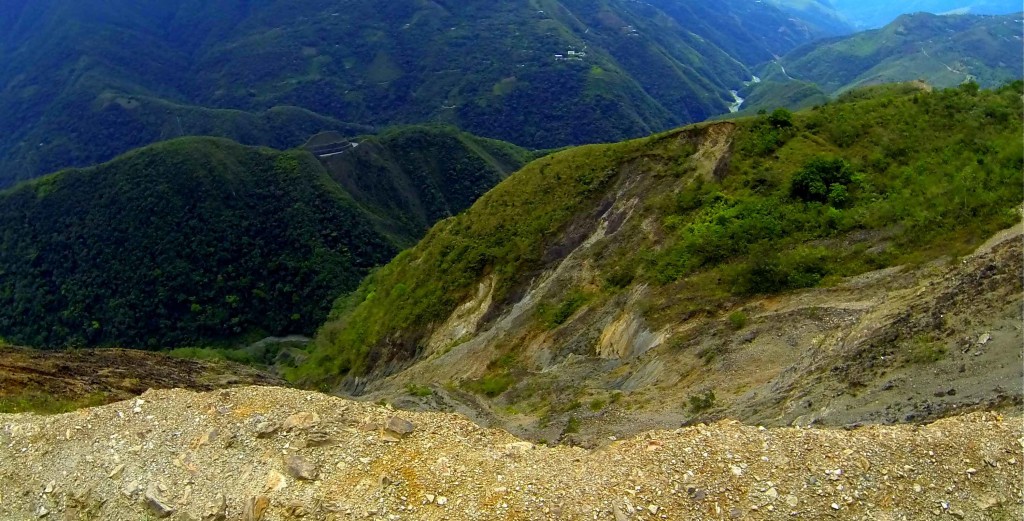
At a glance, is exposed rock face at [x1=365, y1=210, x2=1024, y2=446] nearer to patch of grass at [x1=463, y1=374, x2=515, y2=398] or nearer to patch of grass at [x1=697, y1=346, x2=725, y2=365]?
patch of grass at [x1=697, y1=346, x2=725, y2=365]

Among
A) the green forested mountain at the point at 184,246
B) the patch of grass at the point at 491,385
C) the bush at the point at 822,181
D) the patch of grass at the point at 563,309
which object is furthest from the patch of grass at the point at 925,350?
the green forested mountain at the point at 184,246

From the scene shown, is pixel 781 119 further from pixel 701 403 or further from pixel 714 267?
pixel 701 403

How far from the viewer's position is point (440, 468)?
36.2 feet

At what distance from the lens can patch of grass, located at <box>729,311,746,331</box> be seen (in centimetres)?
1918

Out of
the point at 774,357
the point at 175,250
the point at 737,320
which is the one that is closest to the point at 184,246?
the point at 175,250

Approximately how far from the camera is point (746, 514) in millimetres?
9156

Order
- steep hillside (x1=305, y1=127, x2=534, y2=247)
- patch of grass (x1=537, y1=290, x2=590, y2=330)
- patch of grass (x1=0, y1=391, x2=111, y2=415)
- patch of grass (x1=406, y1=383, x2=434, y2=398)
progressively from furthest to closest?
steep hillside (x1=305, y1=127, x2=534, y2=247) → patch of grass (x1=537, y1=290, x2=590, y2=330) → patch of grass (x1=406, y1=383, x2=434, y2=398) → patch of grass (x1=0, y1=391, x2=111, y2=415)

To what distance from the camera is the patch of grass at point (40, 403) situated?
57.7ft

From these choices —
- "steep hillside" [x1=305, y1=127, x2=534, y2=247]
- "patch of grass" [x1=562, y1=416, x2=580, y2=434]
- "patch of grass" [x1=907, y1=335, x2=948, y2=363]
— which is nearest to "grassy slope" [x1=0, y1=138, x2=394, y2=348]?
"steep hillside" [x1=305, y1=127, x2=534, y2=247]

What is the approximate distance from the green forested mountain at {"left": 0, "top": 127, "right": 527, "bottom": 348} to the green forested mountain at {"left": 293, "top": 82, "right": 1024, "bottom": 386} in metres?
40.2

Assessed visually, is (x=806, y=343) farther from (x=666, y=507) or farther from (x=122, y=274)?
(x=122, y=274)

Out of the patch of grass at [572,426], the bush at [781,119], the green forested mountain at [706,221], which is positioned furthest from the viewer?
the bush at [781,119]

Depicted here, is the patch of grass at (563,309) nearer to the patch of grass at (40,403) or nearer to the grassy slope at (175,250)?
the patch of grass at (40,403)

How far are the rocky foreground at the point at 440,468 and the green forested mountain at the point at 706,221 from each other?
10.8 m
